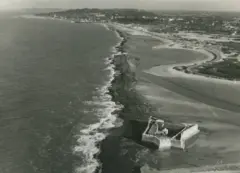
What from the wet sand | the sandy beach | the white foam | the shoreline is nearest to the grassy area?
the shoreline

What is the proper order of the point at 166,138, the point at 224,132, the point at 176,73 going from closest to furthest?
the point at 166,138 → the point at 224,132 → the point at 176,73

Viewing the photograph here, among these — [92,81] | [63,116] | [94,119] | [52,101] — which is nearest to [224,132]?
[94,119]

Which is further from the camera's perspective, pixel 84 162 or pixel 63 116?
pixel 63 116

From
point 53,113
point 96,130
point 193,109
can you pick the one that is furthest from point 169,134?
point 53,113

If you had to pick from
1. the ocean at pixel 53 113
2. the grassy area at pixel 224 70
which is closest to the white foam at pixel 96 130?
the ocean at pixel 53 113

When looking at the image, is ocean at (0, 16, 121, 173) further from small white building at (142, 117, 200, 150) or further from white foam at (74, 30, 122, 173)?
small white building at (142, 117, 200, 150)

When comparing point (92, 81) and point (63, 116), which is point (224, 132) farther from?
point (92, 81)

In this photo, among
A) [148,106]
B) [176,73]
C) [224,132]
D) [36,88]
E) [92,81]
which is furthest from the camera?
[176,73]

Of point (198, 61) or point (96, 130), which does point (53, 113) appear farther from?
point (198, 61)
